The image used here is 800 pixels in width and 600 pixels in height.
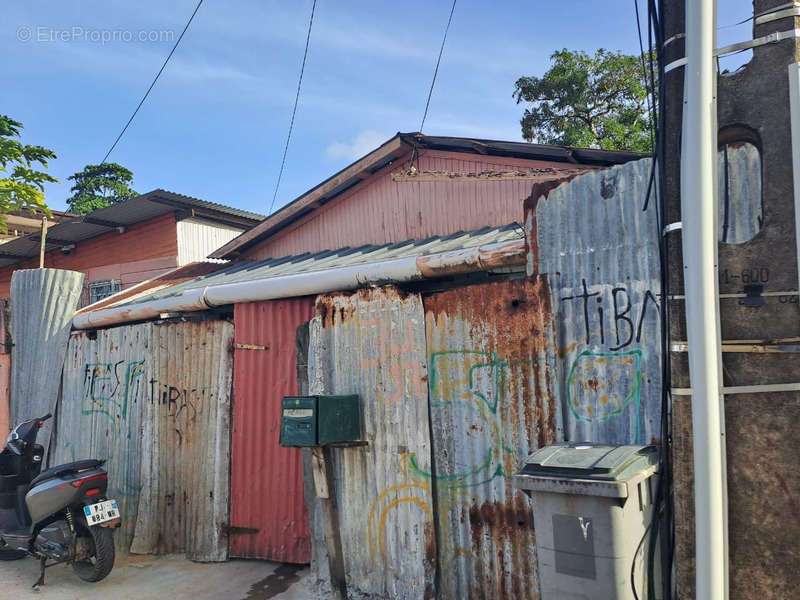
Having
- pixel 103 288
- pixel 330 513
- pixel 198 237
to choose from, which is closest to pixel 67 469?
pixel 330 513

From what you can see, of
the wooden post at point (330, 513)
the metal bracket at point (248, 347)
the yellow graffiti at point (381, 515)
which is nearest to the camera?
the yellow graffiti at point (381, 515)

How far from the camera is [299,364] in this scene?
6.39 metres

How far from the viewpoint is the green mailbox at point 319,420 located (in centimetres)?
528

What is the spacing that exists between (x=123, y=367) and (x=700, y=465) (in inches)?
276

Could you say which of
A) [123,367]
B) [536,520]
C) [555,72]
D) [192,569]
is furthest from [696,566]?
[555,72]

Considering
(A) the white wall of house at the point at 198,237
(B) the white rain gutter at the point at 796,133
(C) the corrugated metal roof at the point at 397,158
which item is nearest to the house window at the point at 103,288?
(A) the white wall of house at the point at 198,237

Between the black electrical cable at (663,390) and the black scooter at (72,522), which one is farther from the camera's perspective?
the black scooter at (72,522)

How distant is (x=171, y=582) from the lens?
6.30 m

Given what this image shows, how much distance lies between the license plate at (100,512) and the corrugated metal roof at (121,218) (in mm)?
7218

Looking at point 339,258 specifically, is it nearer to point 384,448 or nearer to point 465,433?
point 384,448

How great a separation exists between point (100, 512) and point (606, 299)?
17.3ft

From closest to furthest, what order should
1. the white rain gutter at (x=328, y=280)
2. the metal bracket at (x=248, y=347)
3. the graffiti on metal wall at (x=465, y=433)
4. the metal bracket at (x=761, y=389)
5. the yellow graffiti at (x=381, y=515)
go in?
the metal bracket at (x=761, y=389), the graffiti on metal wall at (x=465, y=433), the white rain gutter at (x=328, y=280), the yellow graffiti at (x=381, y=515), the metal bracket at (x=248, y=347)

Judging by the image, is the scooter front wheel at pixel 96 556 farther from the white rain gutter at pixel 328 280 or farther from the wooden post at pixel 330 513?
the white rain gutter at pixel 328 280

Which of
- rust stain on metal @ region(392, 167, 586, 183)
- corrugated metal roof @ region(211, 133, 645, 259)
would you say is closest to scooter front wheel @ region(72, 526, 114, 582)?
rust stain on metal @ region(392, 167, 586, 183)
